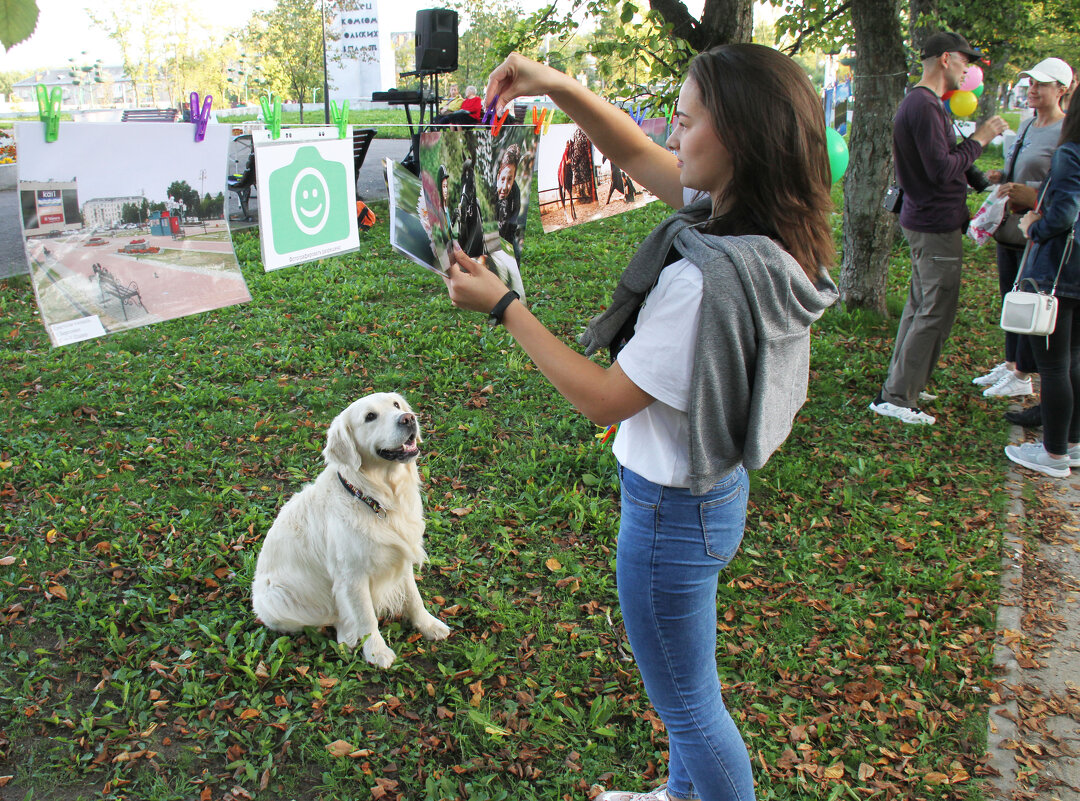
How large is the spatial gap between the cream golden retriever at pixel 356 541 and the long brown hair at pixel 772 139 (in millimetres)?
1892

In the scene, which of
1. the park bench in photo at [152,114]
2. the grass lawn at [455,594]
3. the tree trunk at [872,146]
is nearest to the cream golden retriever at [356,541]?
the grass lawn at [455,594]

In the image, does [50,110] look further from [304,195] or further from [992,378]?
[992,378]

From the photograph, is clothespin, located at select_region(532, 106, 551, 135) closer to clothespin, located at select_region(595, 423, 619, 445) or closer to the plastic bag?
clothespin, located at select_region(595, 423, 619, 445)

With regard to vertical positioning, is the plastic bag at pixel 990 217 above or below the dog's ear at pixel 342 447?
above

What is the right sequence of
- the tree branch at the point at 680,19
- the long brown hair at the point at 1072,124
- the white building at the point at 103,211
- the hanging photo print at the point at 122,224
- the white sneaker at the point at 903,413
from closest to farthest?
the hanging photo print at the point at 122,224 < the white building at the point at 103,211 < the long brown hair at the point at 1072,124 < the white sneaker at the point at 903,413 < the tree branch at the point at 680,19

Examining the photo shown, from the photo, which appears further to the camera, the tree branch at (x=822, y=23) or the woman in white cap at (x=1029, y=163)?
the tree branch at (x=822, y=23)

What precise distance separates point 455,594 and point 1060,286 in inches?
169

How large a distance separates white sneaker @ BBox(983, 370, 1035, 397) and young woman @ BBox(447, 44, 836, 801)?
559 cm

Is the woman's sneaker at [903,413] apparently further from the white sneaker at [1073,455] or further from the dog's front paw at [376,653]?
the dog's front paw at [376,653]

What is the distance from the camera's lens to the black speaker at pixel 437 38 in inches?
150

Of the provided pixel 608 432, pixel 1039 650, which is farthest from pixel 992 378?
pixel 608 432

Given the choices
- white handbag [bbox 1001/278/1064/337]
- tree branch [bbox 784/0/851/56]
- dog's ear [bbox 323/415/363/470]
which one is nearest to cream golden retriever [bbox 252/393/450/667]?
dog's ear [bbox 323/415/363/470]

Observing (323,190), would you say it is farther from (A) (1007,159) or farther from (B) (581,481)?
(A) (1007,159)

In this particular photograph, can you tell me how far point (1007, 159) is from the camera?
585cm
